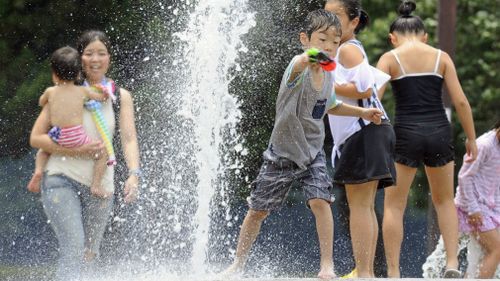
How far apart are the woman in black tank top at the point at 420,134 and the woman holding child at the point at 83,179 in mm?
1649

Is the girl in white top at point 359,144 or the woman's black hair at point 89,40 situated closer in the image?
the girl in white top at point 359,144

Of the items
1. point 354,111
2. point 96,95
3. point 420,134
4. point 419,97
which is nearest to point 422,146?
point 420,134

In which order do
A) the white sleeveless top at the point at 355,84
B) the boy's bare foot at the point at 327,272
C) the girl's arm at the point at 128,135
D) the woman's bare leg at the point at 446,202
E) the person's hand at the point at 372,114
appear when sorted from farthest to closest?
the woman's bare leg at the point at 446,202
the girl's arm at the point at 128,135
the white sleeveless top at the point at 355,84
the person's hand at the point at 372,114
the boy's bare foot at the point at 327,272

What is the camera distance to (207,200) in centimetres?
712

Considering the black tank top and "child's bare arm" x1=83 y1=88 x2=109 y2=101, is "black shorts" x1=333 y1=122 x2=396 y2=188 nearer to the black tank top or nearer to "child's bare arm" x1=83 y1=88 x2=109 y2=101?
the black tank top

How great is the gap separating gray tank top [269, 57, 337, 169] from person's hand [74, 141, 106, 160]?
0.99 meters

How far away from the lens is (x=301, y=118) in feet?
21.1

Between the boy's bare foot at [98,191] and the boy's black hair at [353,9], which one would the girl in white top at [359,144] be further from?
the boy's bare foot at [98,191]

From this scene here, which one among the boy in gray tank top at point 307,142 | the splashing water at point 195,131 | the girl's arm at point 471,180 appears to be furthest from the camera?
the girl's arm at point 471,180

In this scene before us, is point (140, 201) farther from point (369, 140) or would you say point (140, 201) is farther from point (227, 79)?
point (369, 140)

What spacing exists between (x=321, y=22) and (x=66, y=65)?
146 centimetres

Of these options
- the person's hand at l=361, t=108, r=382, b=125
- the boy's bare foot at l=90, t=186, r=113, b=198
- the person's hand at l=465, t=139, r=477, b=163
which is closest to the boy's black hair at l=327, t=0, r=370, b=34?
the person's hand at l=361, t=108, r=382, b=125

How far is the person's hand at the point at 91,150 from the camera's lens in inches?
271

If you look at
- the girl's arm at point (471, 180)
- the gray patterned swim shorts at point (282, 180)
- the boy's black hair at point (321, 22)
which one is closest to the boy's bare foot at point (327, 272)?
the gray patterned swim shorts at point (282, 180)
